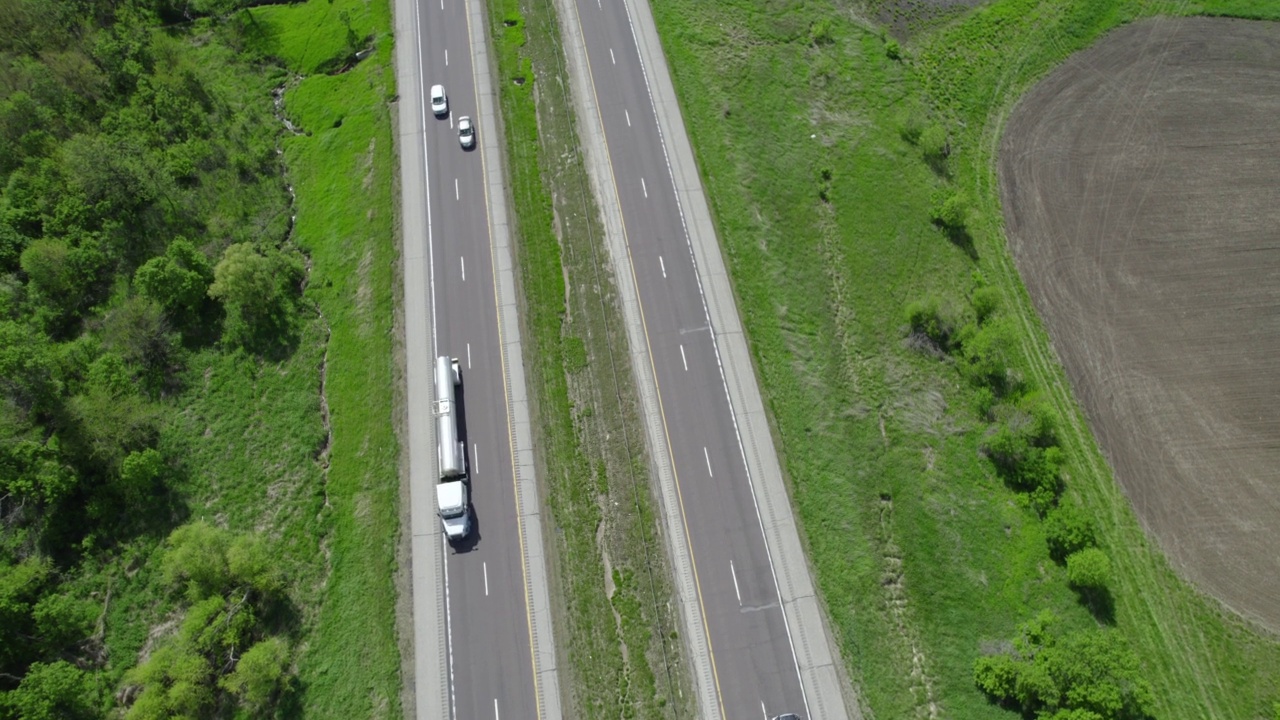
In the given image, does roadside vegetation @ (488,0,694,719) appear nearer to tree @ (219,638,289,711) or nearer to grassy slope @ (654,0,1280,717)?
grassy slope @ (654,0,1280,717)

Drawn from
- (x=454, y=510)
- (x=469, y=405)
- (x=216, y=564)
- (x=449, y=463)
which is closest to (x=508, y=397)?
(x=469, y=405)

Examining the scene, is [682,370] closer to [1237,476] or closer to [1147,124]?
[1237,476]

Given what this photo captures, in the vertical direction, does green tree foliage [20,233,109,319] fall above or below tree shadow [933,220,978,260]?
above

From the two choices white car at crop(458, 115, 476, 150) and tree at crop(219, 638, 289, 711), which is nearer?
tree at crop(219, 638, 289, 711)

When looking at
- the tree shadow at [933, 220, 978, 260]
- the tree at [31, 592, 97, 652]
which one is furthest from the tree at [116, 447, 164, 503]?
the tree shadow at [933, 220, 978, 260]

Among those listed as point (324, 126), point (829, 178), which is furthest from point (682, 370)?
point (324, 126)
